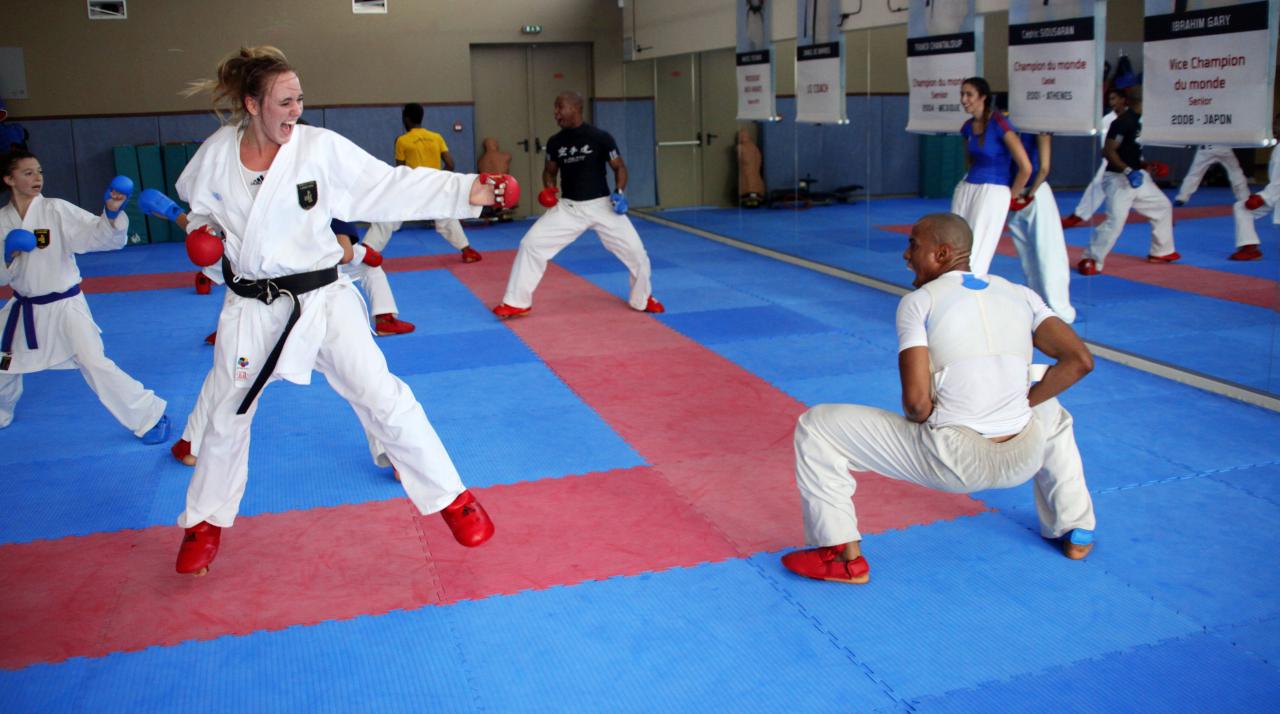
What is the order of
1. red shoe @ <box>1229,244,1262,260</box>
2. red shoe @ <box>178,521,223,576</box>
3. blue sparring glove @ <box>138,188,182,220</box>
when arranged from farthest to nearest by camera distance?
red shoe @ <box>1229,244,1262,260</box>
blue sparring glove @ <box>138,188,182,220</box>
red shoe @ <box>178,521,223,576</box>

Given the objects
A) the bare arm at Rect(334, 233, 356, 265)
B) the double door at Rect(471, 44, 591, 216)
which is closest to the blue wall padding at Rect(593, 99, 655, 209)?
the double door at Rect(471, 44, 591, 216)

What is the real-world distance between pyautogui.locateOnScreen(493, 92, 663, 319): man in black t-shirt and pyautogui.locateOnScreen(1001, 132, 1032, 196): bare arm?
2787 millimetres

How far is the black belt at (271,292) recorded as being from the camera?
3488mm

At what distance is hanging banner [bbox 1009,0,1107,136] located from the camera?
21.6 ft

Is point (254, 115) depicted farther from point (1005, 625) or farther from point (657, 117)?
point (657, 117)

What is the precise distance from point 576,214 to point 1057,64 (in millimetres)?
3623

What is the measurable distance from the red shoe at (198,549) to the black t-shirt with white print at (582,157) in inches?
193

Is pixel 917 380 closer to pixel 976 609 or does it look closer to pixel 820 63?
pixel 976 609

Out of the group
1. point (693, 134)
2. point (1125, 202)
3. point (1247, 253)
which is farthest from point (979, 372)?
point (693, 134)

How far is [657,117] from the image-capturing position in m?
15.2

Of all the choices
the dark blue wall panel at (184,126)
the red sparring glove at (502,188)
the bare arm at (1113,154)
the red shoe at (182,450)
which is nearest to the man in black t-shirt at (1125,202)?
the bare arm at (1113,154)

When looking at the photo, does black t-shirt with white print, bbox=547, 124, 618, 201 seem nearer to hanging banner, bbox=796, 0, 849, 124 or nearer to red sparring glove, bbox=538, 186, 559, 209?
red sparring glove, bbox=538, 186, 559, 209

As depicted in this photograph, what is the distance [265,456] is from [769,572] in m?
2.72

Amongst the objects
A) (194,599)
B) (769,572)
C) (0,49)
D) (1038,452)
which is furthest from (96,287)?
(1038,452)
